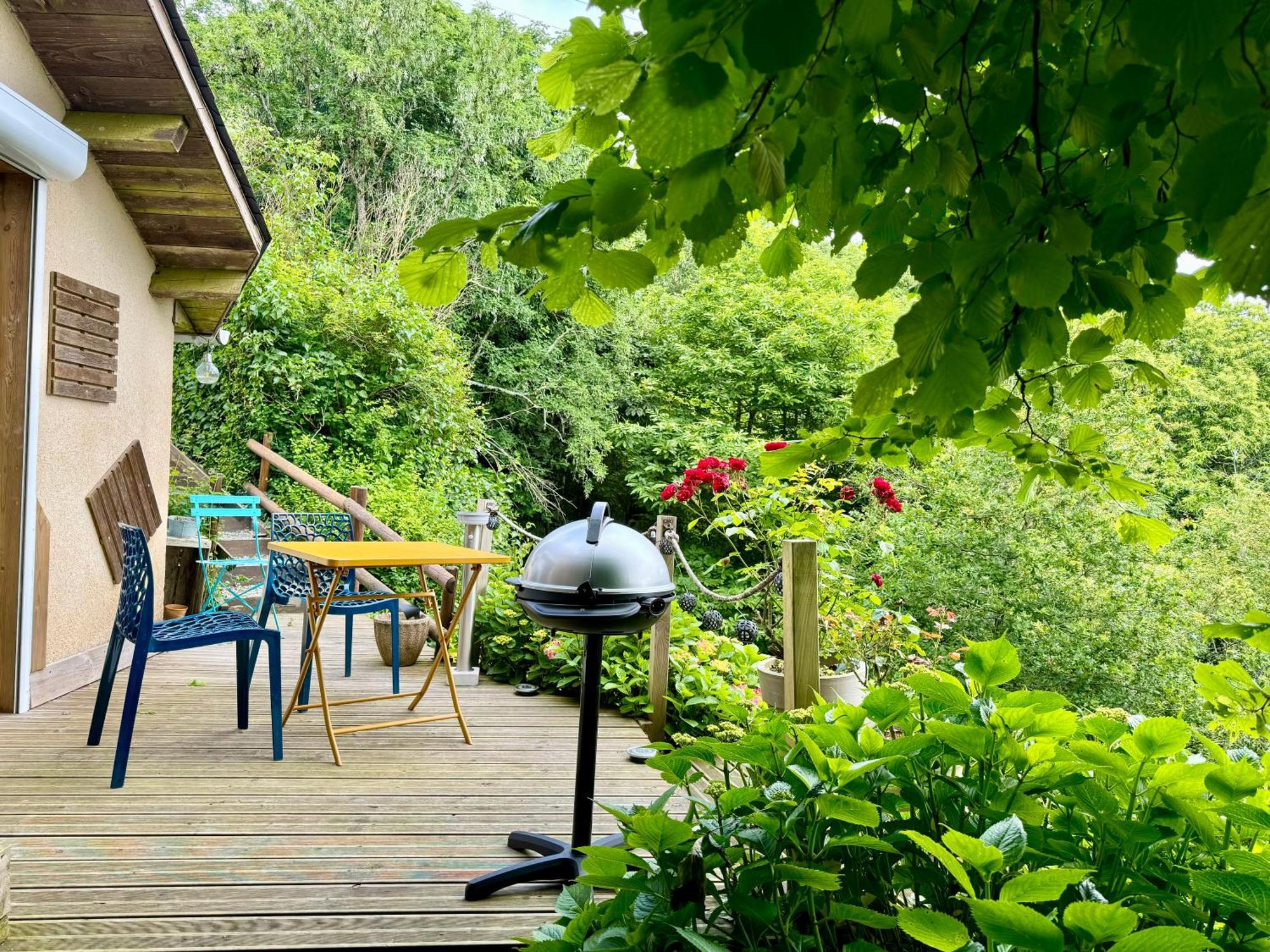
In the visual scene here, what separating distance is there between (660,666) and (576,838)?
1.42 meters

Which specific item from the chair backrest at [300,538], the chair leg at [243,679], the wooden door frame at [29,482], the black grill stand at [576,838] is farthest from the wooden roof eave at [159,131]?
the black grill stand at [576,838]

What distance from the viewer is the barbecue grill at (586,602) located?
7.61 feet

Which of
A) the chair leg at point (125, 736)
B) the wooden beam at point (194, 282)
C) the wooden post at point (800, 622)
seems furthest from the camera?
the wooden beam at point (194, 282)

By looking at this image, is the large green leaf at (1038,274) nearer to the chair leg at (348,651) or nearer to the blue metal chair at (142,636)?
the blue metal chair at (142,636)

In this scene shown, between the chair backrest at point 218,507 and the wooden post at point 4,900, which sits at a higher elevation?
the chair backrest at point 218,507

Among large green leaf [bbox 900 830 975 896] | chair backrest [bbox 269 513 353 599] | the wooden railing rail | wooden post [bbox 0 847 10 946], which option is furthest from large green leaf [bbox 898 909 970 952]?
chair backrest [bbox 269 513 353 599]

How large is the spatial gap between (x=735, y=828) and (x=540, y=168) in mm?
13889

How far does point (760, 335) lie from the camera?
50.1 feet

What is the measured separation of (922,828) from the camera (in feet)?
3.48

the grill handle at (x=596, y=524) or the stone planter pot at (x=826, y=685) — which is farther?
the stone planter pot at (x=826, y=685)

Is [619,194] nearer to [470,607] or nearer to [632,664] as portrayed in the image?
[632,664]

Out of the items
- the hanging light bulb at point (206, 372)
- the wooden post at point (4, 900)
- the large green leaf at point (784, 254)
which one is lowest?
the wooden post at point (4, 900)

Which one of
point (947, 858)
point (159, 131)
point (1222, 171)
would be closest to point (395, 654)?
point (159, 131)

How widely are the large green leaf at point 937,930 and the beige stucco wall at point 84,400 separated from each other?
4231mm
